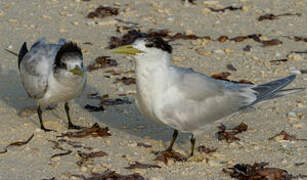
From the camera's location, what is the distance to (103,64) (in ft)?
23.5

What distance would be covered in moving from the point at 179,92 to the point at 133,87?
1893 millimetres

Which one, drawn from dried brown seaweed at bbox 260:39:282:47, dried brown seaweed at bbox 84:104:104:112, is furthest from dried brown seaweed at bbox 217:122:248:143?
dried brown seaweed at bbox 260:39:282:47

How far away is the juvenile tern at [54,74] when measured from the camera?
5250mm

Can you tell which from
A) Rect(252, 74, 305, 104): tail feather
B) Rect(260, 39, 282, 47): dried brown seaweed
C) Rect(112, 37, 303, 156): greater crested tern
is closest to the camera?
Rect(112, 37, 303, 156): greater crested tern

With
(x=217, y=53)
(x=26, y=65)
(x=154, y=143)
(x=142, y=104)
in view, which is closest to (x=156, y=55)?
(x=142, y=104)

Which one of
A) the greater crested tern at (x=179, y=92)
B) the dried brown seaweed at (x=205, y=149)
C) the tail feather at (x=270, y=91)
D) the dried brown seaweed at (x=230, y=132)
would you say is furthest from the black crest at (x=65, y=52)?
the tail feather at (x=270, y=91)

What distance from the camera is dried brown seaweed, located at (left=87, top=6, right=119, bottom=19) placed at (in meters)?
8.72

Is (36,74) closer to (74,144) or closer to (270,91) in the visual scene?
(74,144)

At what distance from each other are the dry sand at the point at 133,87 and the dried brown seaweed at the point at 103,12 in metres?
0.10

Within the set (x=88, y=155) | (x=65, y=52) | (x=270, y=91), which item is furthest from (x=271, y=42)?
(x=88, y=155)

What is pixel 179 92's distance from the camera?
4742 millimetres

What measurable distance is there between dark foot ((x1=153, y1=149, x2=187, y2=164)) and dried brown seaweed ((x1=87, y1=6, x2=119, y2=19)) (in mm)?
4113

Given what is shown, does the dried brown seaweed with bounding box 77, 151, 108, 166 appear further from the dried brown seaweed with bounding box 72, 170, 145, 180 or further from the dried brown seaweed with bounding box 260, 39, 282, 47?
the dried brown seaweed with bounding box 260, 39, 282, 47

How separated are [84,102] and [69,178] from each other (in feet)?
6.15
